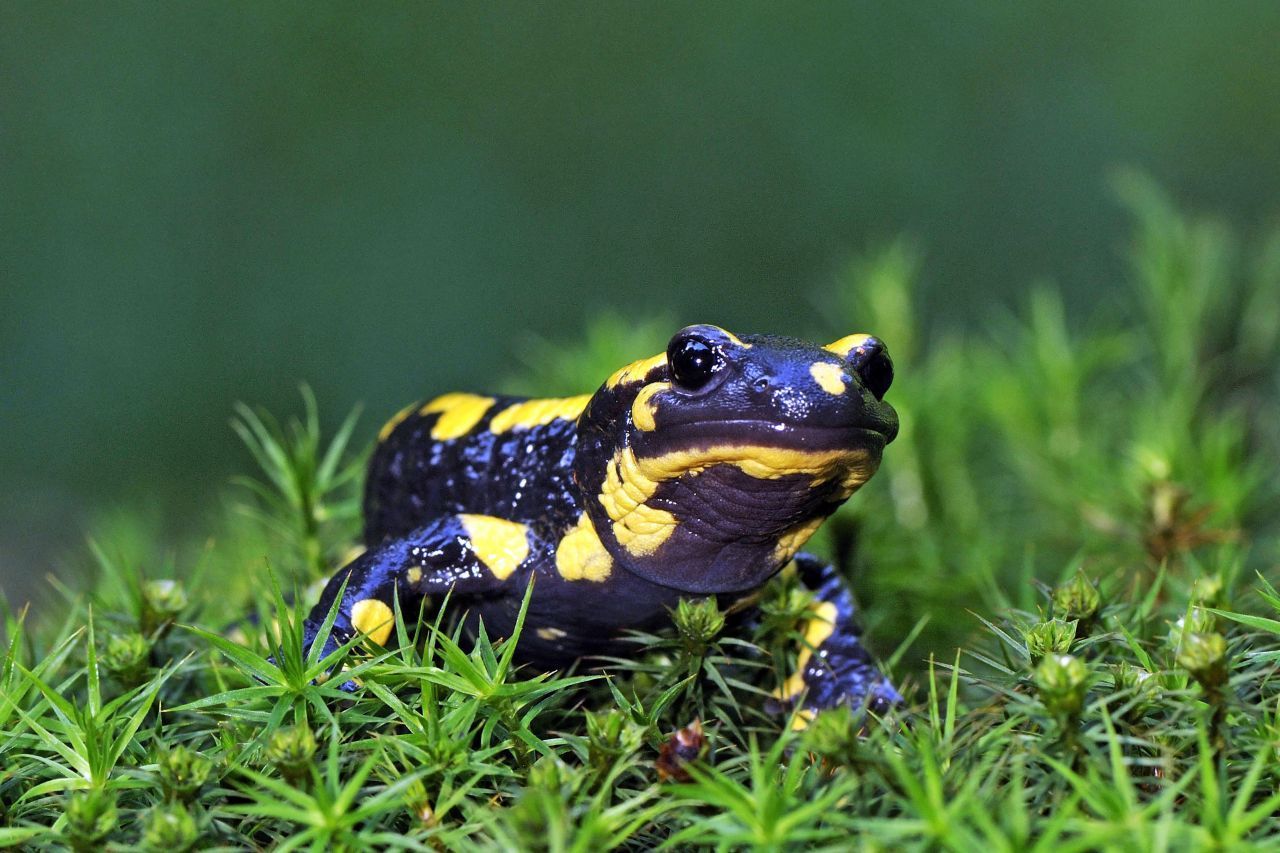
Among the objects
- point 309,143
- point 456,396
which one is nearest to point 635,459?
point 456,396

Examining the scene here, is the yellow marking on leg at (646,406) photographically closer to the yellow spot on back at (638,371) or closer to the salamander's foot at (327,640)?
the yellow spot on back at (638,371)

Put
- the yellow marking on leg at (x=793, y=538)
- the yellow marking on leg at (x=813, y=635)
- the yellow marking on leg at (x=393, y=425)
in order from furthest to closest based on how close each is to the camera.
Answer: the yellow marking on leg at (x=393, y=425) → the yellow marking on leg at (x=813, y=635) → the yellow marking on leg at (x=793, y=538)

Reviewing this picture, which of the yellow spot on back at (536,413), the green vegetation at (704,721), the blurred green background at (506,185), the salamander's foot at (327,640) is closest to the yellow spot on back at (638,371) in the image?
the yellow spot on back at (536,413)

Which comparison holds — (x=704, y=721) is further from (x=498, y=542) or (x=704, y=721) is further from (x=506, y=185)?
(x=506, y=185)

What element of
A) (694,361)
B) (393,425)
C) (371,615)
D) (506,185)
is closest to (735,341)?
(694,361)

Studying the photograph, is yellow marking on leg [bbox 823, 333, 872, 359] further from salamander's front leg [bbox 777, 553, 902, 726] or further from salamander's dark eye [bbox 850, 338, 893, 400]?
salamander's front leg [bbox 777, 553, 902, 726]

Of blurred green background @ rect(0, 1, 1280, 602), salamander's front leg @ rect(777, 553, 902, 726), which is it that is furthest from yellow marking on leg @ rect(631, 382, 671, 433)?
blurred green background @ rect(0, 1, 1280, 602)
